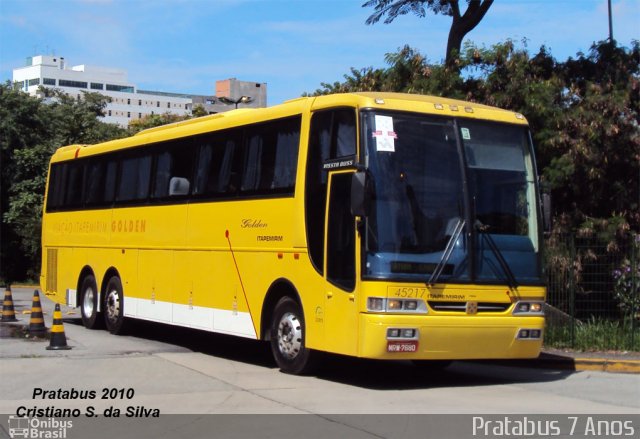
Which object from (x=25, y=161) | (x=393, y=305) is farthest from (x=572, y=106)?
(x=25, y=161)

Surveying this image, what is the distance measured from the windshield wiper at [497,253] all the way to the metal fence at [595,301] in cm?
364

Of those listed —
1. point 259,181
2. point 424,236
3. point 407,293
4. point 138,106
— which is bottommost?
point 407,293

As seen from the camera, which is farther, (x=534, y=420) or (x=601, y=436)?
(x=534, y=420)

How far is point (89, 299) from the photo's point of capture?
18188 mm

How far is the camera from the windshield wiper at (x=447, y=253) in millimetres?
10328

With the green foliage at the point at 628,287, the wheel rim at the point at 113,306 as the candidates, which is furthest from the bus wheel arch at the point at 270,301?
the green foliage at the point at 628,287

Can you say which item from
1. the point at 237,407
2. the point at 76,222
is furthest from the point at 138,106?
the point at 237,407

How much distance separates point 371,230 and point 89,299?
9.88m

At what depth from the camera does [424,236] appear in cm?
1035

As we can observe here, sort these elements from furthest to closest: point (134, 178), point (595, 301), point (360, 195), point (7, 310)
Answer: point (7, 310) < point (134, 178) < point (595, 301) < point (360, 195)

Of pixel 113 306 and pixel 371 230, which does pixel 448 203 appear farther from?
pixel 113 306

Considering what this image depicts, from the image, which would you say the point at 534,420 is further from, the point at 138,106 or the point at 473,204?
the point at 138,106

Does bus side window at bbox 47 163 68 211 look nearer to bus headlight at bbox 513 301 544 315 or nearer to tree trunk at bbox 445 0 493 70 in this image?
tree trunk at bbox 445 0 493 70

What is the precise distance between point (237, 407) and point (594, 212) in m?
11.3
